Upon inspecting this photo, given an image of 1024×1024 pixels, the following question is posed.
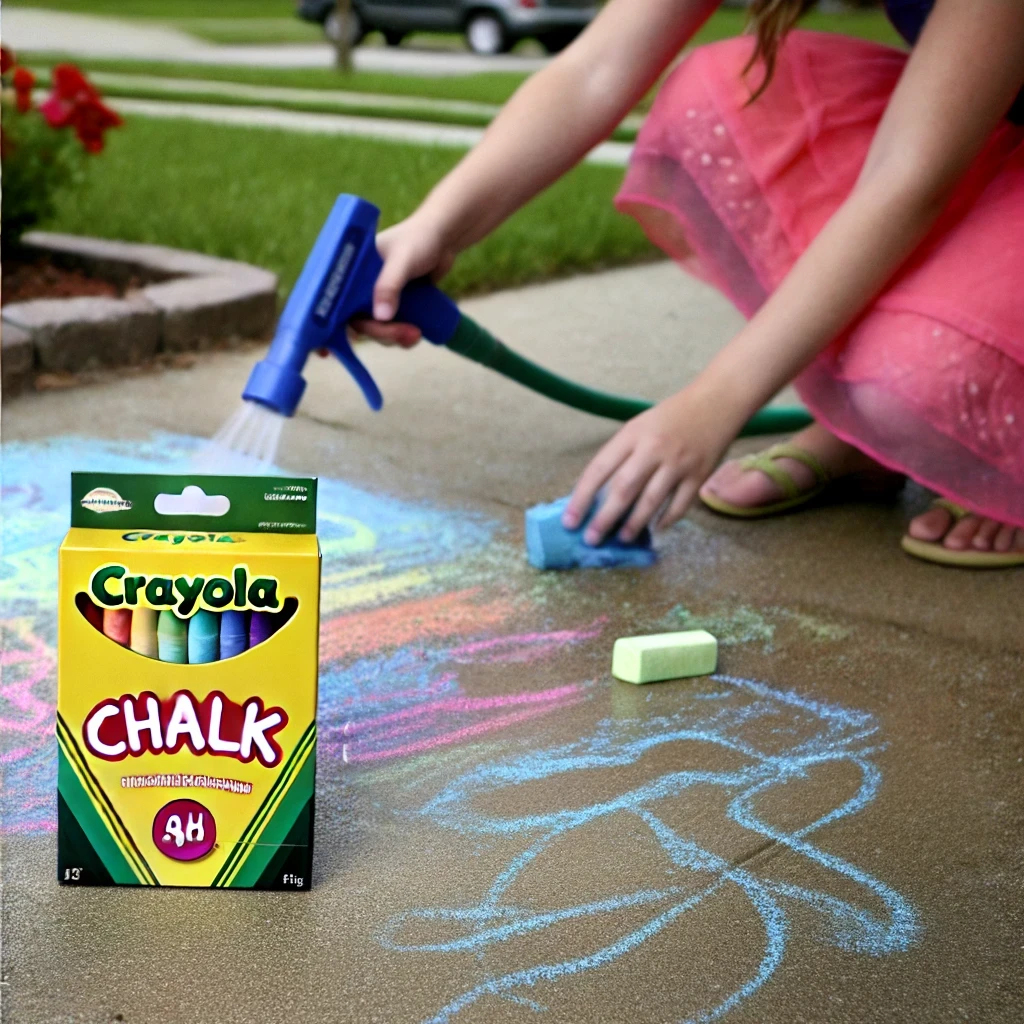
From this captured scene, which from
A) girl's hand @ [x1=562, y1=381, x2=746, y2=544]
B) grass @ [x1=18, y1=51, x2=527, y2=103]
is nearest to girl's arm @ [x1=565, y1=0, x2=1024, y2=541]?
girl's hand @ [x1=562, y1=381, x2=746, y2=544]

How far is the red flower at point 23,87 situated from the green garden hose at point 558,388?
1.34m

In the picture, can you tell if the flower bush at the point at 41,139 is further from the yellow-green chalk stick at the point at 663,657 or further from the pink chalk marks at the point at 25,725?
the yellow-green chalk stick at the point at 663,657

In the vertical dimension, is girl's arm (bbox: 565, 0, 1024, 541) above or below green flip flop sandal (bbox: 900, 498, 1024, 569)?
above

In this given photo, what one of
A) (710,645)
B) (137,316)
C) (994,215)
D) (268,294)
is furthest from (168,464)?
(994,215)

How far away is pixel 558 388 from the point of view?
7.93 ft

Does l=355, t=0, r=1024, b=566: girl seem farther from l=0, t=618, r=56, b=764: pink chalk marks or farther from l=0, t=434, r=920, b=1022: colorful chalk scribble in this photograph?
l=0, t=618, r=56, b=764: pink chalk marks

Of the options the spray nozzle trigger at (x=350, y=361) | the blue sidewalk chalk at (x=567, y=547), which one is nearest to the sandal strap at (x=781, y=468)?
the blue sidewalk chalk at (x=567, y=547)

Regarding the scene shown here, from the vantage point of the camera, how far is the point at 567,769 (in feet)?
4.99

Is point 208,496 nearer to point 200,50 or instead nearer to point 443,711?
point 443,711

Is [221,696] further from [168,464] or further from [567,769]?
[168,464]

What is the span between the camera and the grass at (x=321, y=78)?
8.10m

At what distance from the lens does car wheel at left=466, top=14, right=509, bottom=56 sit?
13.7 metres

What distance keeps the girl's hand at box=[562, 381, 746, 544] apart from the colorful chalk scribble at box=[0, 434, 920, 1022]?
207mm

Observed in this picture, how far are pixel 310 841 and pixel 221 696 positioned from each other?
158 mm
